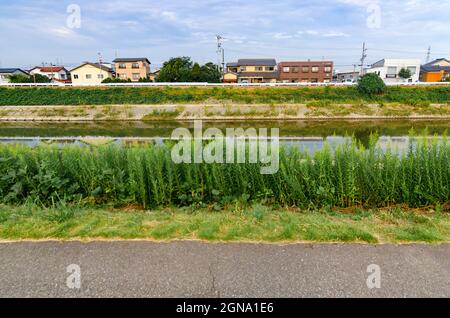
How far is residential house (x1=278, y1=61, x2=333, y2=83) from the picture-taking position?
5725 centimetres

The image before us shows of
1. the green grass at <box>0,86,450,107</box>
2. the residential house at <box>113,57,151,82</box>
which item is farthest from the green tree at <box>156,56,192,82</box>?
the residential house at <box>113,57,151,82</box>

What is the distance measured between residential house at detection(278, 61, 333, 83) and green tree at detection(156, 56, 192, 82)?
21913mm

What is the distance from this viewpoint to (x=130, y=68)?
59094 millimetres

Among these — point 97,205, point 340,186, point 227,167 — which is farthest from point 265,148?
point 97,205

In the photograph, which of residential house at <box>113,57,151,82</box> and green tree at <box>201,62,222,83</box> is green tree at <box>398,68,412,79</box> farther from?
residential house at <box>113,57,151,82</box>

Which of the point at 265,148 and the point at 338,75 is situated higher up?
the point at 338,75

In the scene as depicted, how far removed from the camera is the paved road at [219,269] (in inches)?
93.7

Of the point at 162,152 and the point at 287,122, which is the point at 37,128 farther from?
the point at 162,152

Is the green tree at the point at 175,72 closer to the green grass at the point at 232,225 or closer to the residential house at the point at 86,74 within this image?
the residential house at the point at 86,74

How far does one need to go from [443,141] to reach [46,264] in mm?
6008

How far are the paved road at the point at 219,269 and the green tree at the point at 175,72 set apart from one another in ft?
138

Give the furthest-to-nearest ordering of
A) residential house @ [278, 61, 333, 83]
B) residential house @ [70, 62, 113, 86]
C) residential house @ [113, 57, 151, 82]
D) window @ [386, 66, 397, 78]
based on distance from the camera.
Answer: residential house @ [113, 57, 151, 82] < residential house @ [278, 61, 333, 83] < window @ [386, 66, 397, 78] < residential house @ [70, 62, 113, 86]

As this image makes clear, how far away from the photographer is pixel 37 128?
2495 cm

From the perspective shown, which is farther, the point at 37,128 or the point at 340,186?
the point at 37,128
